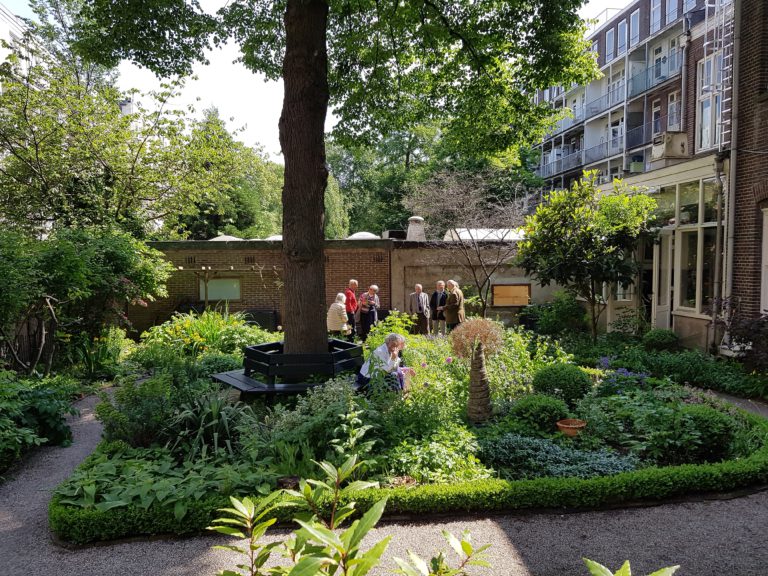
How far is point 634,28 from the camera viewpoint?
32.6m

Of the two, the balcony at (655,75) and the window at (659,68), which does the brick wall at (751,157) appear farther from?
the window at (659,68)

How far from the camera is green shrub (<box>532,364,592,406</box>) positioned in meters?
7.62

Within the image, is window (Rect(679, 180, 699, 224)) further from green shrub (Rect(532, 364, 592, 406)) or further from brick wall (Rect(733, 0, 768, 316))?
green shrub (Rect(532, 364, 592, 406))

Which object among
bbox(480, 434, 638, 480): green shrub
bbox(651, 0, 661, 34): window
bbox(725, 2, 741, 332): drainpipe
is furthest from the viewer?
bbox(651, 0, 661, 34): window

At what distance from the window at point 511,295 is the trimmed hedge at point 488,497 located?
12078 millimetres

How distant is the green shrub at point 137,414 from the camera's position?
5887mm

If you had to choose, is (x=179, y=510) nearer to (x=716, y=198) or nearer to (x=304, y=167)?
(x=304, y=167)

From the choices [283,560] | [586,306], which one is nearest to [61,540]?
[283,560]

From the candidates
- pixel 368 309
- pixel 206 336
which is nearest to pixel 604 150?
pixel 368 309

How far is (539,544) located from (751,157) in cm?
929

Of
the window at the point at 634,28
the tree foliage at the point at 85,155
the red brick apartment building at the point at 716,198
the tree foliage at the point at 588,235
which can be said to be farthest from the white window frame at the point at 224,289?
the window at the point at 634,28

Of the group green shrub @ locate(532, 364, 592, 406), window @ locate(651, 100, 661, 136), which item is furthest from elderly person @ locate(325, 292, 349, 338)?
window @ locate(651, 100, 661, 136)

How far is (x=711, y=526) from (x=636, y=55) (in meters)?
33.5

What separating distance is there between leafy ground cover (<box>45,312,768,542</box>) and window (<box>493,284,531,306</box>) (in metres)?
9.62
